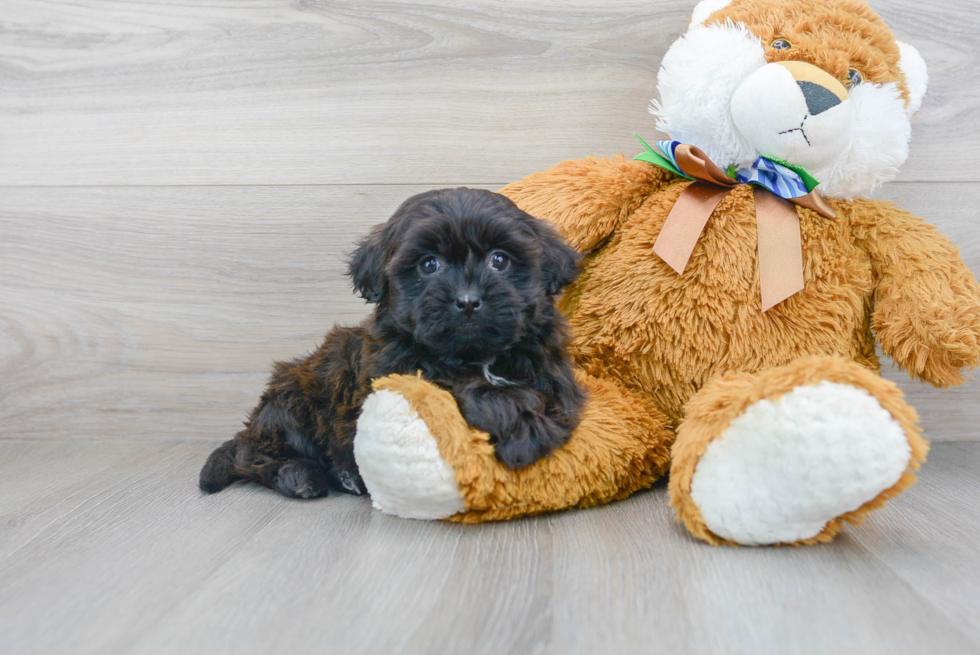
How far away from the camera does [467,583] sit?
103cm

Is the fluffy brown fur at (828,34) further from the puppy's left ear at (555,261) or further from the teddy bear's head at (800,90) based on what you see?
the puppy's left ear at (555,261)

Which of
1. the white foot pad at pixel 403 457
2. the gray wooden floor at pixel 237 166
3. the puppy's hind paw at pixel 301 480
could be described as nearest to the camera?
the white foot pad at pixel 403 457

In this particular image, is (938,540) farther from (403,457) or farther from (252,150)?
(252,150)

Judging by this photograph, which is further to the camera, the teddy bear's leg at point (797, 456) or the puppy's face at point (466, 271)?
the puppy's face at point (466, 271)

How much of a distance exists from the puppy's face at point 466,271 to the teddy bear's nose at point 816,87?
549 mm

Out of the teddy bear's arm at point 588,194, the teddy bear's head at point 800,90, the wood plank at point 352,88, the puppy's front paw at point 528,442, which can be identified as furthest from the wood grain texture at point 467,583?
the wood plank at point 352,88

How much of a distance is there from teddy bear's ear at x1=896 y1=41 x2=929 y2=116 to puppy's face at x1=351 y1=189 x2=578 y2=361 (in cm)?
84

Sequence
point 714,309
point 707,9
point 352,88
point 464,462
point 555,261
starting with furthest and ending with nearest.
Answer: point 352,88, point 707,9, point 714,309, point 555,261, point 464,462

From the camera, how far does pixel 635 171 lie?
1.54 m

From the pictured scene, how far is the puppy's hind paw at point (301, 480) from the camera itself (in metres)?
1.49

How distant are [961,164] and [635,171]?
3.07ft

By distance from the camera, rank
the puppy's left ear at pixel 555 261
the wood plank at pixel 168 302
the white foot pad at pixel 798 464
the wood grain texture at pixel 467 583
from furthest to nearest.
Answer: the wood plank at pixel 168 302, the puppy's left ear at pixel 555 261, the white foot pad at pixel 798 464, the wood grain texture at pixel 467 583

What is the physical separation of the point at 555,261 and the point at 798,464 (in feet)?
1.74

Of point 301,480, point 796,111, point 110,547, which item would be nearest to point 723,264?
point 796,111
